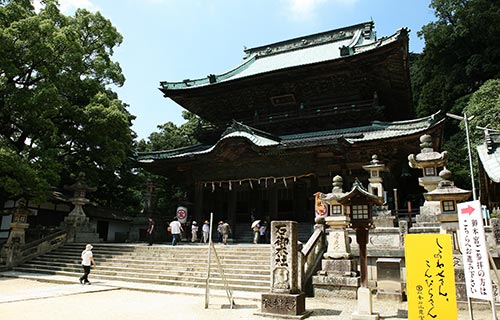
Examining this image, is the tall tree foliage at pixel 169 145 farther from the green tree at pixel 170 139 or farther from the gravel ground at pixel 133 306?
the gravel ground at pixel 133 306

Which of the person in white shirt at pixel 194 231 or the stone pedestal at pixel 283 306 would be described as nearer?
the stone pedestal at pixel 283 306

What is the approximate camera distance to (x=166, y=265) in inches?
535

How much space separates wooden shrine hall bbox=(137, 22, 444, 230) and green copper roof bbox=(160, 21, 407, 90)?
176 millimetres

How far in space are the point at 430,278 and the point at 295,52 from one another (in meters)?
23.7

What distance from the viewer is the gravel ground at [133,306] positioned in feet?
24.1

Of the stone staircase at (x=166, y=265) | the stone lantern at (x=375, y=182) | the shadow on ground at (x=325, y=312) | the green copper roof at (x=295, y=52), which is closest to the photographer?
the shadow on ground at (x=325, y=312)

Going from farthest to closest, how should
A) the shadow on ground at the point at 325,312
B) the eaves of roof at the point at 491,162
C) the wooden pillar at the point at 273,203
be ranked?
1. the wooden pillar at the point at 273,203
2. the eaves of roof at the point at 491,162
3. the shadow on ground at the point at 325,312

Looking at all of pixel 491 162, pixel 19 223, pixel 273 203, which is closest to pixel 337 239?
pixel 491 162

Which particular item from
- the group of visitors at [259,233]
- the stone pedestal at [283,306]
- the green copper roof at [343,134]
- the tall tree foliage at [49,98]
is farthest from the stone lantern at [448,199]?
the tall tree foliage at [49,98]

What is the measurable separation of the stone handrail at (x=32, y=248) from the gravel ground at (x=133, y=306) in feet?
17.9

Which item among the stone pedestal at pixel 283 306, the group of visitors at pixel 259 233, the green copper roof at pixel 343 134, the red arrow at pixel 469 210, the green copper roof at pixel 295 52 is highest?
the green copper roof at pixel 295 52

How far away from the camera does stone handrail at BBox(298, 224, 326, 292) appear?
9375 mm

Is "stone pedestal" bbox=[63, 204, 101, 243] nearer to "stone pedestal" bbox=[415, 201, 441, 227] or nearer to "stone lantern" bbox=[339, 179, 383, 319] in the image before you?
"stone lantern" bbox=[339, 179, 383, 319]

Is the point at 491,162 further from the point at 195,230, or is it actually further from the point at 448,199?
the point at 195,230
